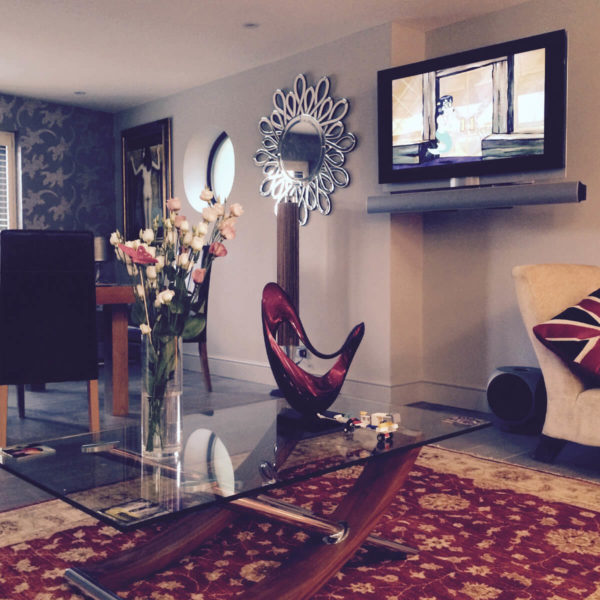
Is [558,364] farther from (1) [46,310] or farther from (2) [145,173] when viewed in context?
(2) [145,173]

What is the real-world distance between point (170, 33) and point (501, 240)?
96.4 inches

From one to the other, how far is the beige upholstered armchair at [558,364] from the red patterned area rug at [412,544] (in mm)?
256

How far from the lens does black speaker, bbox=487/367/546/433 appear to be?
11.5ft

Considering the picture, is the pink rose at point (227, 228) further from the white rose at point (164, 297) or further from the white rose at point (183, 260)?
the white rose at point (164, 297)

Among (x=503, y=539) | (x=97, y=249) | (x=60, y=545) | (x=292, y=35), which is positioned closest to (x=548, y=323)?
(x=503, y=539)

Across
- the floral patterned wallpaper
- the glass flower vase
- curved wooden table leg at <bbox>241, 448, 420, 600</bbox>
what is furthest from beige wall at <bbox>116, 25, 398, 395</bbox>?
the glass flower vase

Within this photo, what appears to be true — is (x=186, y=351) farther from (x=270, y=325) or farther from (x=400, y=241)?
(x=270, y=325)

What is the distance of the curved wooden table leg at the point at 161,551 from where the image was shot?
183 centimetres

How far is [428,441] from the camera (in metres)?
1.88

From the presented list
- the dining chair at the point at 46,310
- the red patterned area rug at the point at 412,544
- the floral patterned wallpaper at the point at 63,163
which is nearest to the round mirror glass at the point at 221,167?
the floral patterned wallpaper at the point at 63,163

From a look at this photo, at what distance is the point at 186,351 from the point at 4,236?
2.75 m

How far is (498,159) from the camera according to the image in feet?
12.1

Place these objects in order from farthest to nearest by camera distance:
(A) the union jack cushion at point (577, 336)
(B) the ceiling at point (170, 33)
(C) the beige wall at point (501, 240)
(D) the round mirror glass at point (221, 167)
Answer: (D) the round mirror glass at point (221, 167), (B) the ceiling at point (170, 33), (C) the beige wall at point (501, 240), (A) the union jack cushion at point (577, 336)

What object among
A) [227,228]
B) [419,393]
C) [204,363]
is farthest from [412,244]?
[227,228]
